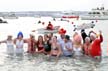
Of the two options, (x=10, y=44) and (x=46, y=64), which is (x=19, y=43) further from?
(x=46, y=64)

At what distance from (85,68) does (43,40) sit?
12.9ft

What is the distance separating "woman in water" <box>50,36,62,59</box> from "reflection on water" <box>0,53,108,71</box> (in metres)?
0.30

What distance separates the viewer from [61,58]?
18.8 m

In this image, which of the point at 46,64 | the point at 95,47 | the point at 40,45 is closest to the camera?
the point at 46,64

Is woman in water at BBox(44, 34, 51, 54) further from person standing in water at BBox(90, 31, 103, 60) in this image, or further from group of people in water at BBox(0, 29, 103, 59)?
person standing in water at BBox(90, 31, 103, 60)

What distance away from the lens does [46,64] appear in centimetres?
1748

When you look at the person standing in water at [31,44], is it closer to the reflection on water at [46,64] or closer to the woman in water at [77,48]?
the reflection on water at [46,64]

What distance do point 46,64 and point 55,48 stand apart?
1.19 m

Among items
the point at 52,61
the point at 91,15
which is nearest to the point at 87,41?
the point at 52,61

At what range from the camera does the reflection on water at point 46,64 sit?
1647 centimetres

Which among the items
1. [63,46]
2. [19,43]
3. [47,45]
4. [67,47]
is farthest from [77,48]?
[19,43]

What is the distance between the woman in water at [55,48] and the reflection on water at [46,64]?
0.30 m

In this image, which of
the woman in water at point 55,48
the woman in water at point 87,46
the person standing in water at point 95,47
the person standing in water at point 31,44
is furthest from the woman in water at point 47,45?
the person standing in water at point 95,47

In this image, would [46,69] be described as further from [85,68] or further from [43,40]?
[43,40]
